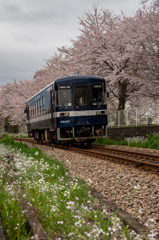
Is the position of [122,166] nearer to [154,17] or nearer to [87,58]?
[154,17]

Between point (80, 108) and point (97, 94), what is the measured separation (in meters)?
1.07

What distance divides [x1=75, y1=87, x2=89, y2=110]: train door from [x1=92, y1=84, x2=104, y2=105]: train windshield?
1.16 feet

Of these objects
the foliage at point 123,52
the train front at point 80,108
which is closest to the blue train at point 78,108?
the train front at point 80,108

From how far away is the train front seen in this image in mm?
12391

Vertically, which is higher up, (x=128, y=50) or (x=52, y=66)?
(x=52, y=66)

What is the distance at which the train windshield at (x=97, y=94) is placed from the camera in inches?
504

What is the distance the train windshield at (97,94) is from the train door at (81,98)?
354 mm

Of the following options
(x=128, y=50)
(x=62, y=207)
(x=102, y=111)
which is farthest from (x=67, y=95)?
(x=62, y=207)

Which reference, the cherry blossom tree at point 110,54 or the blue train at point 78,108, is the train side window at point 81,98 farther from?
the cherry blossom tree at point 110,54

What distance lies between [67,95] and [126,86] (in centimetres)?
756

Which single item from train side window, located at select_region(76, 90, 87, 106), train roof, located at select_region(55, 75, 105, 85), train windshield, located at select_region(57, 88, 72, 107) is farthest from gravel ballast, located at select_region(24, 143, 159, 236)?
train roof, located at select_region(55, 75, 105, 85)

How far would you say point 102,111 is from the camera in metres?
12.8

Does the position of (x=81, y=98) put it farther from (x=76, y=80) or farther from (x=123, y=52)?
(x=123, y=52)

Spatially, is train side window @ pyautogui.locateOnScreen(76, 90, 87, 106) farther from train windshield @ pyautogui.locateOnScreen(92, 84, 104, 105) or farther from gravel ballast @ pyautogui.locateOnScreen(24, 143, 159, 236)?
gravel ballast @ pyautogui.locateOnScreen(24, 143, 159, 236)
